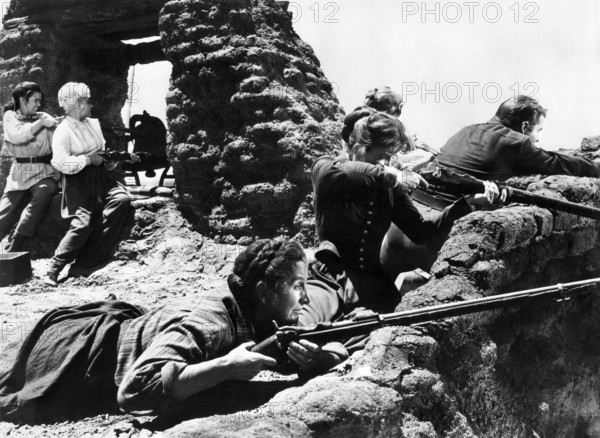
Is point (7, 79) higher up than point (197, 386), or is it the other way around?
point (7, 79)

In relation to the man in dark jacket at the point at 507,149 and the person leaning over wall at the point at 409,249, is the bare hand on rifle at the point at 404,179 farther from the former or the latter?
the man in dark jacket at the point at 507,149

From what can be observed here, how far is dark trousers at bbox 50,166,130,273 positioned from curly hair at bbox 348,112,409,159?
3.72 m

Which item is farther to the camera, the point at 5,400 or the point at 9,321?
the point at 9,321

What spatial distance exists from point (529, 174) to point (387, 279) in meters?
1.19

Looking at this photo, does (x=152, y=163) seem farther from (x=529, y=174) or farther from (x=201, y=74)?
(x=529, y=174)

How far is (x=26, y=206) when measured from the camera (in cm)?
827

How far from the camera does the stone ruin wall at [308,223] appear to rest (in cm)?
325

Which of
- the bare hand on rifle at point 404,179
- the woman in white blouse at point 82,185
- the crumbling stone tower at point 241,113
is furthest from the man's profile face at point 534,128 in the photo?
the woman in white blouse at point 82,185

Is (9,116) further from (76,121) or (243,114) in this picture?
(243,114)

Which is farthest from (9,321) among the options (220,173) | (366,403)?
(366,403)

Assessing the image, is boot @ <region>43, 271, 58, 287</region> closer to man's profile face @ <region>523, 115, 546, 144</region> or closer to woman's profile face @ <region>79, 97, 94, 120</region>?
woman's profile face @ <region>79, 97, 94, 120</region>

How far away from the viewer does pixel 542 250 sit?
4656 mm

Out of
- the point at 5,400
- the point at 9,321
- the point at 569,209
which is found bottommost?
the point at 9,321

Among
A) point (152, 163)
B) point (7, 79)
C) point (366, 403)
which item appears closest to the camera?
point (366, 403)
